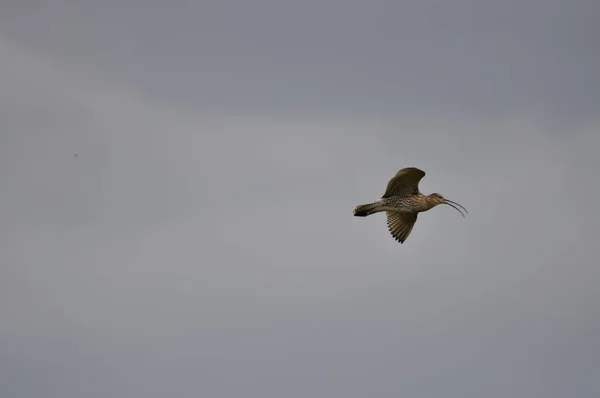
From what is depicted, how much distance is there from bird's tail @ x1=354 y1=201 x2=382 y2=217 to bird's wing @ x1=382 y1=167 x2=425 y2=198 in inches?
18.1

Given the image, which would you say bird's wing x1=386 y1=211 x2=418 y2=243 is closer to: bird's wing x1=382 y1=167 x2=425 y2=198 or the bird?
the bird

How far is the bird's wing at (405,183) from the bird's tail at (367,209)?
0.46 m

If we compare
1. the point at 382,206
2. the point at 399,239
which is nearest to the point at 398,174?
the point at 382,206

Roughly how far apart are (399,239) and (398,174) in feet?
17.4

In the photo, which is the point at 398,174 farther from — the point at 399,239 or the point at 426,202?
the point at 399,239

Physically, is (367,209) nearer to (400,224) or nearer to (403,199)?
(403,199)

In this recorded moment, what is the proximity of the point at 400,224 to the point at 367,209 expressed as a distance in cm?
289

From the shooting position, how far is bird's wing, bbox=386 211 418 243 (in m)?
43.9

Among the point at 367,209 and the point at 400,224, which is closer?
the point at 367,209

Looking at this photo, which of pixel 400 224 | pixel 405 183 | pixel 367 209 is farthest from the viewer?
pixel 400 224

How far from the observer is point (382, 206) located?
41.6 meters

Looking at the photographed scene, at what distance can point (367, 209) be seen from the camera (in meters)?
41.8

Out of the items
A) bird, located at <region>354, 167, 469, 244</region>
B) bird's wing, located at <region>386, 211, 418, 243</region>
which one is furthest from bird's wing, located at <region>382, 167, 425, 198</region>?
bird's wing, located at <region>386, 211, 418, 243</region>

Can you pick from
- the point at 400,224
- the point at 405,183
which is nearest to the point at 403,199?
the point at 405,183
